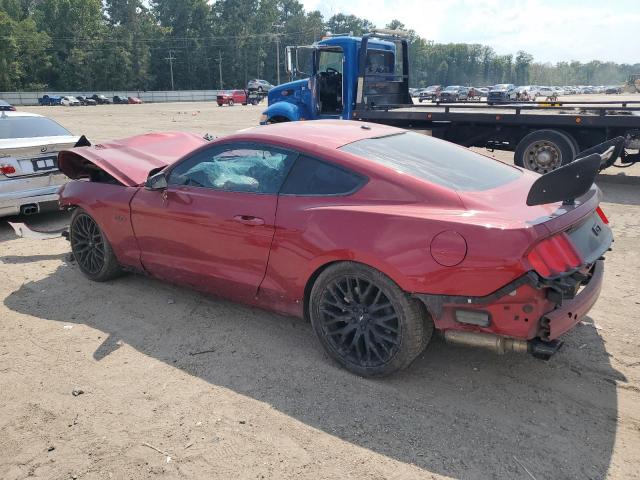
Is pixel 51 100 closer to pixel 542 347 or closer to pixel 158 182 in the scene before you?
pixel 158 182

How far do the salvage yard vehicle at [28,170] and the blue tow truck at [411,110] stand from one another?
5.77 metres

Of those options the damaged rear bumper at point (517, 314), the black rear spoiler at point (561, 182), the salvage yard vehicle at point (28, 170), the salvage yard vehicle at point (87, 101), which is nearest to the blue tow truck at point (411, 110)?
the salvage yard vehicle at point (28, 170)

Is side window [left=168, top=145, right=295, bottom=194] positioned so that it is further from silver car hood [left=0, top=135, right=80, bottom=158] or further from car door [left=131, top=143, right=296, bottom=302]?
silver car hood [left=0, top=135, right=80, bottom=158]

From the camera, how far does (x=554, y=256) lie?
289 centimetres

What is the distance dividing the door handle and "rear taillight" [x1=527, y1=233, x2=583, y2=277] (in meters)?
1.74

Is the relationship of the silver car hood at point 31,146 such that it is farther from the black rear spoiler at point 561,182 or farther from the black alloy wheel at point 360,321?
the black rear spoiler at point 561,182

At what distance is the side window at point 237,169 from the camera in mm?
3750

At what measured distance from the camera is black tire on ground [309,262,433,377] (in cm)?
314

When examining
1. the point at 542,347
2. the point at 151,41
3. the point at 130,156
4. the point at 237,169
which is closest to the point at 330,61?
the point at 130,156

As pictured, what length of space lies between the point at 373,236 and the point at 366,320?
0.53m

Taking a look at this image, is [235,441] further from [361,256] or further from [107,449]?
[361,256]

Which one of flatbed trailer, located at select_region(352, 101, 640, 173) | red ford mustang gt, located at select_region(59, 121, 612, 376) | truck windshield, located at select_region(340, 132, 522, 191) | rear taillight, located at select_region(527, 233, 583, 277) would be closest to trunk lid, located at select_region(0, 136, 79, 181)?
red ford mustang gt, located at select_region(59, 121, 612, 376)

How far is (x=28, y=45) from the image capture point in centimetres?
8606

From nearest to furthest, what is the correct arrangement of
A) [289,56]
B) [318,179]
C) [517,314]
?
[517,314]
[318,179]
[289,56]
